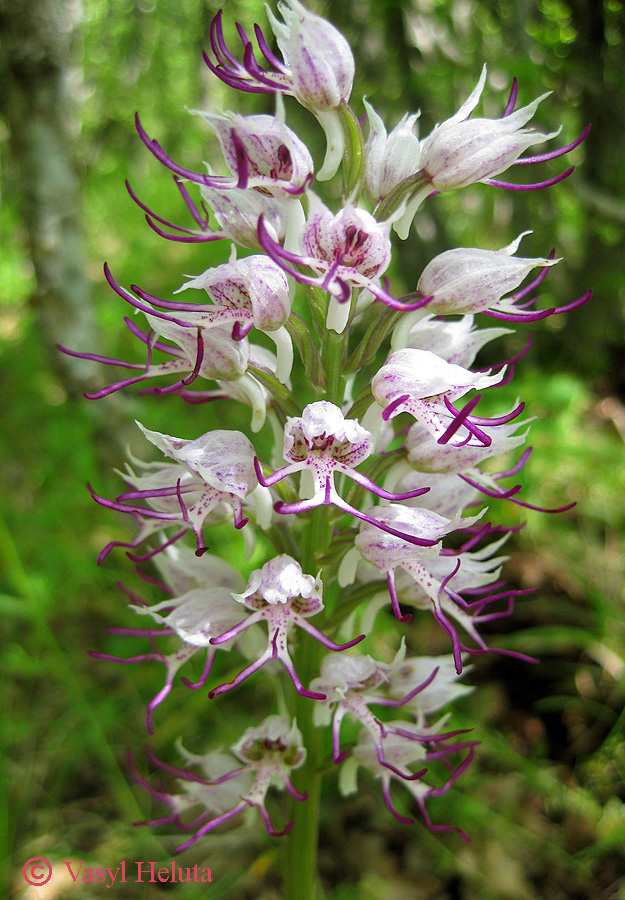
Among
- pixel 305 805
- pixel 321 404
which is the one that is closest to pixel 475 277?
pixel 321 404

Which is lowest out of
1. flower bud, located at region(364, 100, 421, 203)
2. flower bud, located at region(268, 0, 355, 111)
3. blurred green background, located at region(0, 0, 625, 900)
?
blurred green background, located at region(0, 0, 625, 900)

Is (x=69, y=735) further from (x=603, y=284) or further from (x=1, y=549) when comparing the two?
(x=603, y=284)

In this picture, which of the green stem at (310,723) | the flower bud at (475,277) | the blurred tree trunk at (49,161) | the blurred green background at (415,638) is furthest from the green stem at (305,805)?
the blurred tree trunk at (49,161)

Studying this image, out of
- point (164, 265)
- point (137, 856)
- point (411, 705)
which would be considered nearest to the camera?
point (411, 705)

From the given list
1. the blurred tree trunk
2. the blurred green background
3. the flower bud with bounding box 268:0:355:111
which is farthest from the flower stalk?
the blurred tree trunk

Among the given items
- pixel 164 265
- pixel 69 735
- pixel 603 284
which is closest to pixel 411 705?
pixel 69 735

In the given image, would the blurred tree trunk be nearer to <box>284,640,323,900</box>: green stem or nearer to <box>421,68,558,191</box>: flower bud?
<box>284,640,323,900</box>: green stem

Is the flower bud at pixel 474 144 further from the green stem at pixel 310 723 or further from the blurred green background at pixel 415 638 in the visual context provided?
the blurred green background at pixel 415 638

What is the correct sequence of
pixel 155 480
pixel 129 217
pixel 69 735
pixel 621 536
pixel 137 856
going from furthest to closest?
pixel 129 217, pixel 621 536, pixel 69 735, pixel 137 856, pixel 155 480

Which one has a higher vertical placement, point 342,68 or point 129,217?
point 342,68
